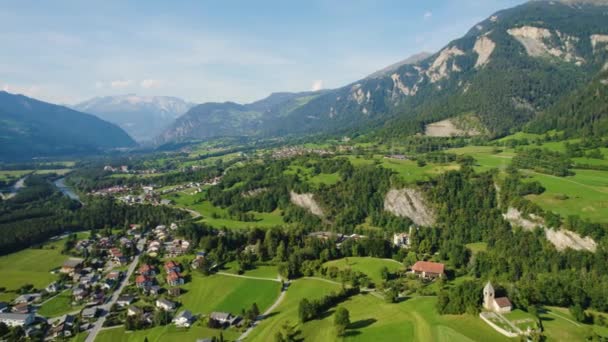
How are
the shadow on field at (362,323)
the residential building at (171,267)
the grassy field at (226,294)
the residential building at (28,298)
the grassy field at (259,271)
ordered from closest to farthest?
the shadow on field at (362,323) → the grassy field at (226,294) → the residential building at (28,298) → the grassy field at (259,271) → the residential building at (171,267)

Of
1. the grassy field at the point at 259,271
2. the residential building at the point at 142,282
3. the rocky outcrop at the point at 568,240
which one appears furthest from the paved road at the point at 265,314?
the rocky outcrop at the point at 568,240

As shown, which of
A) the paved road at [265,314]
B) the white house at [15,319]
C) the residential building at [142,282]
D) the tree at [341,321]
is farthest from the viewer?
the residential building at [142,282]

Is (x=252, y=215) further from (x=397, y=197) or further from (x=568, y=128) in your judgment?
(x=568, y=128)

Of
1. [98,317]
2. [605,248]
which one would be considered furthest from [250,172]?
Answer: [605,248]

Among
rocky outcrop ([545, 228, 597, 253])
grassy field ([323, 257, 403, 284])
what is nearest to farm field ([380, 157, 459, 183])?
rocky outcrop ([545, 228, 597, 253])

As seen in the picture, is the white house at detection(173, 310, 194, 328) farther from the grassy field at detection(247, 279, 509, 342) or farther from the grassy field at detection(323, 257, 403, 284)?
the grassy field at detection(323, 257, 403, 284)

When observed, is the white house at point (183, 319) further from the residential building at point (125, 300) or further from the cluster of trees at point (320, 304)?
the cluster of trees at point (320, 304)
